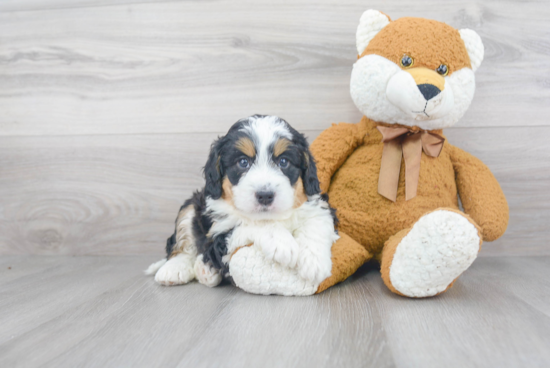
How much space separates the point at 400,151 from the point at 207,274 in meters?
0.83

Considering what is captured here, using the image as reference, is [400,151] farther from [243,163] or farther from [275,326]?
[275,326]

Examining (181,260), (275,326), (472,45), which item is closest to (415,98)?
(472,45)

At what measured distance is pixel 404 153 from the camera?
1471mm

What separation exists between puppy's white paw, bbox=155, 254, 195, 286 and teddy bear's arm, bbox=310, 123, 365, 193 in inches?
Result: 23.7

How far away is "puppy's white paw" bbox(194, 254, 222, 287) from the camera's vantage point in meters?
1.42

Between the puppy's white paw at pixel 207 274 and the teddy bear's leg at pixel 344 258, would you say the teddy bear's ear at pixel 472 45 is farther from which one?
the puppy's white paw at pixel 207 274

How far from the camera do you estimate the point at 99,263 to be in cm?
193

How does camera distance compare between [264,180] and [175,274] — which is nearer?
[264,180]

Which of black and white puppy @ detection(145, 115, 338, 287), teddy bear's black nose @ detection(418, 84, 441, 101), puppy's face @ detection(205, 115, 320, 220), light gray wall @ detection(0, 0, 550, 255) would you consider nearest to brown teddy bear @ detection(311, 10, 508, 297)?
teddy bear's black nose @ detection(418, 84, 441, 101)

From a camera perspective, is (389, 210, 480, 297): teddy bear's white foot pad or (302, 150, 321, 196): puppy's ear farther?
(302, 150, 321, 196): puppy's ear

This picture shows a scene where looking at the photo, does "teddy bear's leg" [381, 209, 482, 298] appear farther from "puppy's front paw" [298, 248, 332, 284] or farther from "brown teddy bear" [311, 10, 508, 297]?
"puppy's front paw" [298, 248, 332, 284]

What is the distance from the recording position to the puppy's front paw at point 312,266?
4.06ft

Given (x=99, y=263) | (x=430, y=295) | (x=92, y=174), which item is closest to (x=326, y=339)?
(x=430, y=295)

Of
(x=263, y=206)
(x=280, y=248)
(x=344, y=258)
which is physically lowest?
(x=344, y=258)
